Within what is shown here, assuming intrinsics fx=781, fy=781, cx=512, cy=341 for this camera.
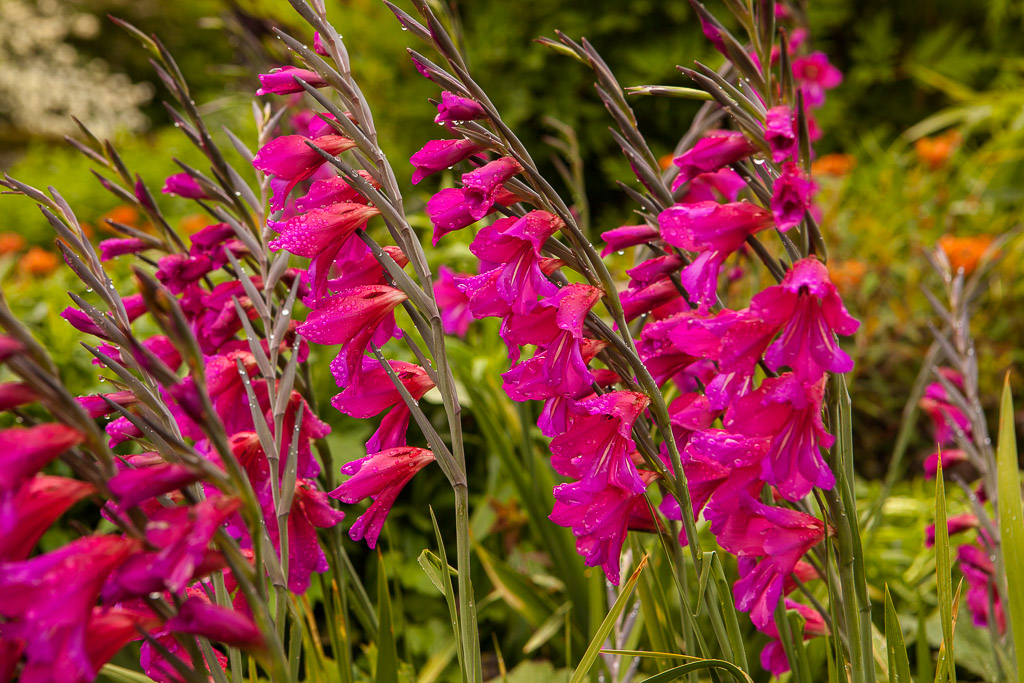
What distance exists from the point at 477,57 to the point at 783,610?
440 cm

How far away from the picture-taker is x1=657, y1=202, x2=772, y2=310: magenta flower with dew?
84cm

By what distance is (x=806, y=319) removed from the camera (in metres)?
0.81

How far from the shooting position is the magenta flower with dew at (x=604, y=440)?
83 centimetres

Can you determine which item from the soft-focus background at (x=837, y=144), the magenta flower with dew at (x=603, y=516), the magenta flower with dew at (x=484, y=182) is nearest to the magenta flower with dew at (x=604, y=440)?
the magenta flower with dew at (x=603, y=516)

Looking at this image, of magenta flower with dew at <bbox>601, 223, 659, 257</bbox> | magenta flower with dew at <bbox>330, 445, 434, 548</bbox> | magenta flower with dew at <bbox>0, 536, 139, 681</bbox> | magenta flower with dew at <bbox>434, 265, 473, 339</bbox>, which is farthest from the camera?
magenta flower with dew at <bbox>434, 265, 473, 339</bbox>

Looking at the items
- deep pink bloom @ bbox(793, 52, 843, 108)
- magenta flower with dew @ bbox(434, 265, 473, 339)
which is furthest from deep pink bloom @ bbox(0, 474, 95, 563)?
deep pink bloom @ bbox(793, 52, 843, 108)

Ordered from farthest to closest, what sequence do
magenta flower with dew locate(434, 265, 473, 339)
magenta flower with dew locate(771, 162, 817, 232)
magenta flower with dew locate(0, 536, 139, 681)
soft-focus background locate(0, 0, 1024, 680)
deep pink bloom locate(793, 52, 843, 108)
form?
soft-focus background locate(0, 0, 1024, 680)
deep pink bloom locate(793, 52, 843, 108)
magenta flower with dew locate(434, 265, 473, 339)
magenta flower with dew locate(771, 162, 817, 232)
magenta flower with dew locate(0, 536, 139, 681)

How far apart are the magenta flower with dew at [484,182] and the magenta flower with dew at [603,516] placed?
1.02 ft

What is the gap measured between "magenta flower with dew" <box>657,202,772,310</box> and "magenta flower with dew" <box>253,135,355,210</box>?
37 centimetres

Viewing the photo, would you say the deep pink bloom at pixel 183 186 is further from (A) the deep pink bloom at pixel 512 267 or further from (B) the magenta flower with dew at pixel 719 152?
(B) the magenta flower with dew at pixel 719 152

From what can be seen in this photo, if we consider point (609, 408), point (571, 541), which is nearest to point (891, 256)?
point (571, 541)

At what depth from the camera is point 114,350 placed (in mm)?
1124

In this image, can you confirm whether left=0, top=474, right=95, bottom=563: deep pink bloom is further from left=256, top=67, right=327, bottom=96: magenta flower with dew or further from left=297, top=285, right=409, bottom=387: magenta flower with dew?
left=256, top=67, right=327, bottom=96: magenta flower with dew

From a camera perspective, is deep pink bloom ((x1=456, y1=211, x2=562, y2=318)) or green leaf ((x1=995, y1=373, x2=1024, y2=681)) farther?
green leaf ((x1=995, y1=373, x2=1024, y2=681))
